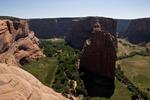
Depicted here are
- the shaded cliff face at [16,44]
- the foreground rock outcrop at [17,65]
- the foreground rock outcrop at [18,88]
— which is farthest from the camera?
the shaded cliff face at [16,44]

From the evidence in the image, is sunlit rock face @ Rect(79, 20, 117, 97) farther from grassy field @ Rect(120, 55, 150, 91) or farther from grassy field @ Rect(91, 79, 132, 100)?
grassy field @ Rect(120, 55, 150, 91)

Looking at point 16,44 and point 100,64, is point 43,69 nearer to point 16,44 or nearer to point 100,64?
point 16,44

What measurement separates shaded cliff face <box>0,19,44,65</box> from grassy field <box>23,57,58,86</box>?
4784 mm

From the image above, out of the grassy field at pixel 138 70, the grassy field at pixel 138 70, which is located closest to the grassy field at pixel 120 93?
the grassy field at pixel 138 70

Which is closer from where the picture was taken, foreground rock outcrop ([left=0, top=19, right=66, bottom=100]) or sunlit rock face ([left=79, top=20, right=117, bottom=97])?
foreground rock outcrop ([left=0, top=19, right=66, bottom=100])

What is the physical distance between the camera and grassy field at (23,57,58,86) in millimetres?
112525

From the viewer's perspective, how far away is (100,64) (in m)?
109

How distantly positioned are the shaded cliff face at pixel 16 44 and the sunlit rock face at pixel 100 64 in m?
30.4

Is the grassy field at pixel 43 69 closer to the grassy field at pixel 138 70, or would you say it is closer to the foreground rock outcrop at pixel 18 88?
the grassy field at pixel 138 70

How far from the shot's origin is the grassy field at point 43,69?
112525mm

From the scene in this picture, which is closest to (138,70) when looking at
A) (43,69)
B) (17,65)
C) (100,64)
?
(100,64)

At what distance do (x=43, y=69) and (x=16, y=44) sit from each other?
2236cm

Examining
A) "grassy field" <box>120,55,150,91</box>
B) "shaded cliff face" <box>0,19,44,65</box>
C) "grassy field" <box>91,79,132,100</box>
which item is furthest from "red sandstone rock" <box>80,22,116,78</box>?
"shaded cliff face" <box>0,19,44,65</box>

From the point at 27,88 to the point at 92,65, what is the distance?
8601cm
